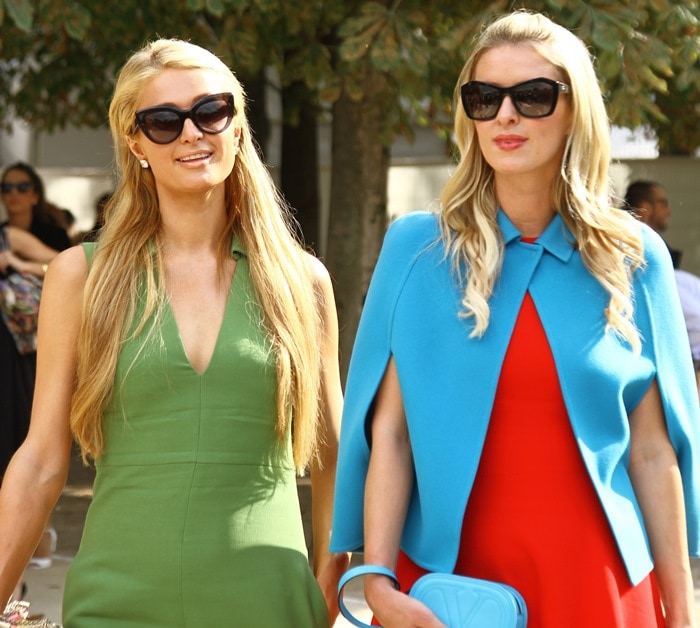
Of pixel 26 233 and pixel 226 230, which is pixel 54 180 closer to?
pixel 26 233

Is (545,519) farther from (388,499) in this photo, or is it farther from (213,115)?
(213,115)

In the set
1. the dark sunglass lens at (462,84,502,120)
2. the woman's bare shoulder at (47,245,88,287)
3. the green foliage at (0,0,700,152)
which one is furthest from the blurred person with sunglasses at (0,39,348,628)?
the green foliage at (0,0,700,152)

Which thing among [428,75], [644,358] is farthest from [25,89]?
[644,358]

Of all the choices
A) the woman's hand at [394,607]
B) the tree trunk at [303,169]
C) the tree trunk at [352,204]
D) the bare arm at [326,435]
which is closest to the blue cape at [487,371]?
the woman's hand at [394,607]

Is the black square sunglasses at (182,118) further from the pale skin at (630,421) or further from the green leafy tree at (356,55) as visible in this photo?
the green leafy tree at (356,55)

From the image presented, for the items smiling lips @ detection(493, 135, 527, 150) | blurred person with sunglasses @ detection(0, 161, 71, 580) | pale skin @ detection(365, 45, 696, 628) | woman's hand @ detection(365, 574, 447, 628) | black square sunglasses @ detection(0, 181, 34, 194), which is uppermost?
smiling lips @ detection(493, 135, 527, 150)

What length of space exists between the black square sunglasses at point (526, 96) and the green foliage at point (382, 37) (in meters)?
3.32

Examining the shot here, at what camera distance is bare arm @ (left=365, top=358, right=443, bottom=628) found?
98.7 inches

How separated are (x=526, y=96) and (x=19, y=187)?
5466 mm

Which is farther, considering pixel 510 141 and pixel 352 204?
pixel 352 204

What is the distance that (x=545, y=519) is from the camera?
8.34 feet

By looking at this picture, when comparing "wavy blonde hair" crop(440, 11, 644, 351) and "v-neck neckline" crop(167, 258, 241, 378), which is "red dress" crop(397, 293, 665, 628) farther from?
"v-neck neckline" crop(167, 258, 241, 378)

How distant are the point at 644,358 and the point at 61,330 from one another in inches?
47.4

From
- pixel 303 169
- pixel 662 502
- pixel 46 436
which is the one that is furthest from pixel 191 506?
pixel 303 169
